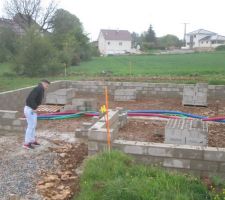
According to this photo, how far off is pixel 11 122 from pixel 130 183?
4713 millimetres

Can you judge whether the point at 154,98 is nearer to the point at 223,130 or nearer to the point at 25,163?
the point at 223,130

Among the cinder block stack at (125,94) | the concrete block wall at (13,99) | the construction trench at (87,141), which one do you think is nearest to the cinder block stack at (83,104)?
the construction trench at (87,141)

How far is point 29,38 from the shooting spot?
19.5 meters

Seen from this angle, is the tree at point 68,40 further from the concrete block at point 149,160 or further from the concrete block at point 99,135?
the concrete block at point 149,160

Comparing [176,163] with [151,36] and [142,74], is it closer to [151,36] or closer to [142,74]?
[142,74]

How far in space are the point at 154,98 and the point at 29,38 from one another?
9590 millimetres

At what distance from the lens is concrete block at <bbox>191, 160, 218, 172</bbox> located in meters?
5.25

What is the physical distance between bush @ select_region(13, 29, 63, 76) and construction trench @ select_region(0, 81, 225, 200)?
7834 millimetres

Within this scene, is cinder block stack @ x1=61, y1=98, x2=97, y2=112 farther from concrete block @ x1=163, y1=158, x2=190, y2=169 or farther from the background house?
the background house

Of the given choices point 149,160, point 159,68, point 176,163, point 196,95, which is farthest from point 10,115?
point 159,68

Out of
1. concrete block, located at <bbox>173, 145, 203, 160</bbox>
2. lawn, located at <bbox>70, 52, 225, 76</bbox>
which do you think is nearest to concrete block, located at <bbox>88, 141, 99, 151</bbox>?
concrete block, located at <bbox>173, 145, 203, 160</bbox>

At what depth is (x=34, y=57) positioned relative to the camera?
19.5m

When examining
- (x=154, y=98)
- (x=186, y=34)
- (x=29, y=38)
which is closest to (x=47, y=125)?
(x=154, y=98)

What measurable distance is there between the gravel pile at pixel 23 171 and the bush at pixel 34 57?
13733mm
